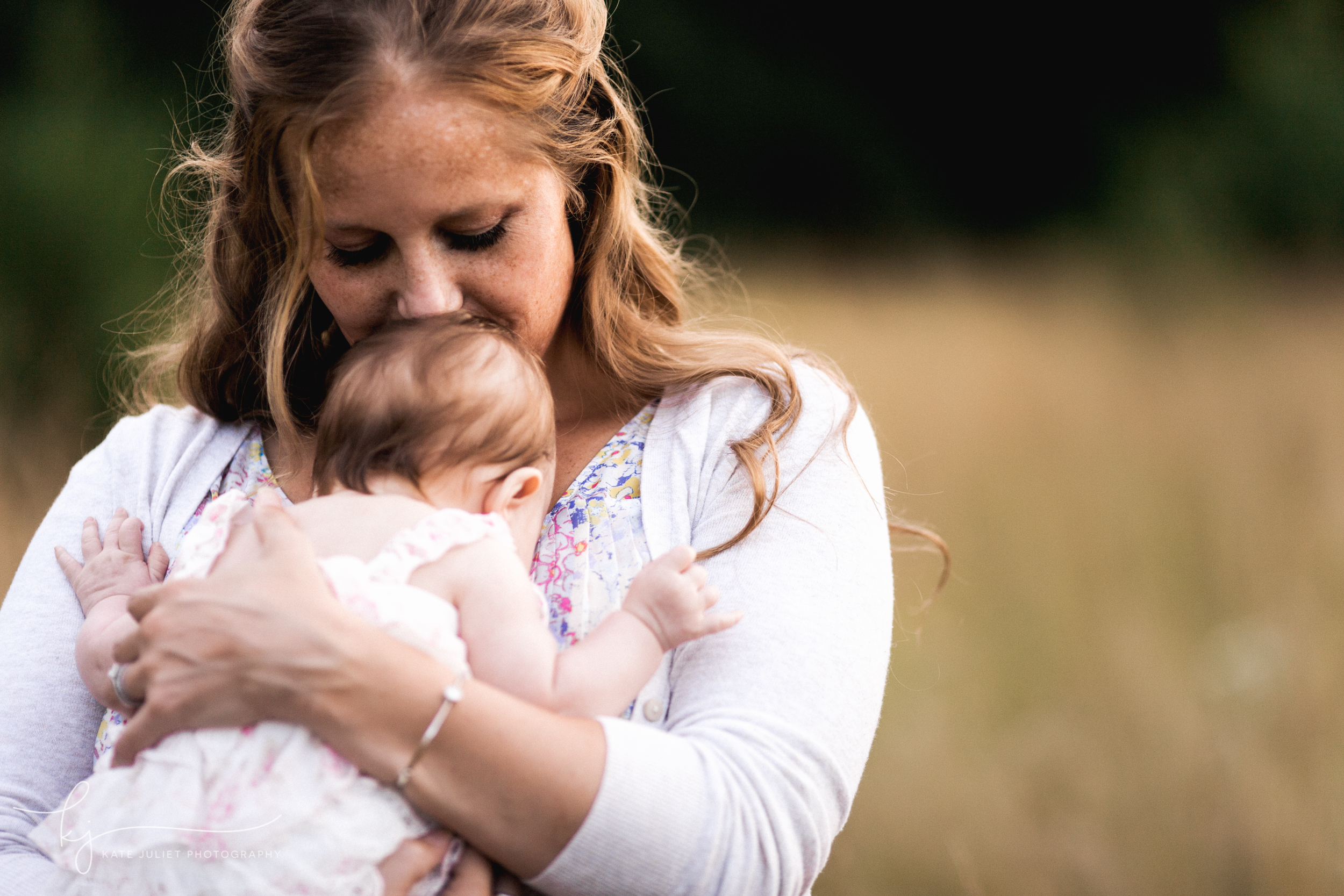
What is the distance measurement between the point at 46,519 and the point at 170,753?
0.71 meters

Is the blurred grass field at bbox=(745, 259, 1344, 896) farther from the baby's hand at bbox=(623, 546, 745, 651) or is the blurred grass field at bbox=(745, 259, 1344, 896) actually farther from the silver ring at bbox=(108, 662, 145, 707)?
the silver ring at bbox=(108, 662, 145, 707)

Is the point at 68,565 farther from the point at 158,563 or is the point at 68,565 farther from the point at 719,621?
the point at 719,621

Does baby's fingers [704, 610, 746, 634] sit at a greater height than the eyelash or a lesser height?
lesser

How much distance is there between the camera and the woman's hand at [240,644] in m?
1.04

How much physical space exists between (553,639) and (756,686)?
244mm

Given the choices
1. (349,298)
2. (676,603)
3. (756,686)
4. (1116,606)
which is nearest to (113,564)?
(349,298)

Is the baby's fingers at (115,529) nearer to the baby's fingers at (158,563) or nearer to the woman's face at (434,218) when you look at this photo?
the baby's fingers at (158,563)

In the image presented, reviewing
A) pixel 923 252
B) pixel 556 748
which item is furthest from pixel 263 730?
pixel 923 252

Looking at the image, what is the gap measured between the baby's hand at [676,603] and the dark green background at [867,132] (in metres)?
1.47

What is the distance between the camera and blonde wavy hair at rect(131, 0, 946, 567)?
1404 millimetres

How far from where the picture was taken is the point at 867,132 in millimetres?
8711

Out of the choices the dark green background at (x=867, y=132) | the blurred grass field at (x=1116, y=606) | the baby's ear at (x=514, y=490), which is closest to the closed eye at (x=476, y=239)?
the baby's ear at (x=514, y=490)

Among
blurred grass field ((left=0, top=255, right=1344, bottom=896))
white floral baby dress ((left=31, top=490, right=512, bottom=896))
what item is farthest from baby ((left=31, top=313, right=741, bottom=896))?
blurred grass field ((left=0, top=255, right=1344, bottom=896))

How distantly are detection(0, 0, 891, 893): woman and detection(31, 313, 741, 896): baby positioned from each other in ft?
0.14
